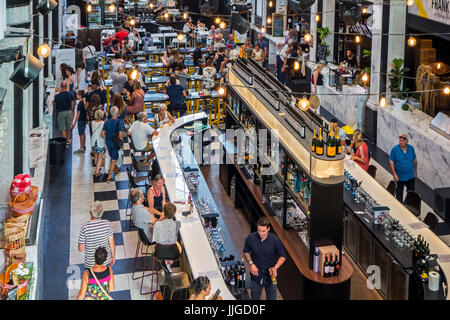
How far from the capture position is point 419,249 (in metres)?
7.46

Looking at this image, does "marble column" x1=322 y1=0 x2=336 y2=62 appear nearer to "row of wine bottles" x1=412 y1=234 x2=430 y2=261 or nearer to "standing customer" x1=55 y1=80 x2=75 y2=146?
"standing customer" x1=55 y1=80 x2=75 y2=146

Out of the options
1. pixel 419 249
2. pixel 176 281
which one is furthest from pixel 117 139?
pixel 419 249

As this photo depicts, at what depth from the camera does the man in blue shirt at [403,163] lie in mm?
10289

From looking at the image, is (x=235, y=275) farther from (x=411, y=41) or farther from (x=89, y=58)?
(x=89, y=58)

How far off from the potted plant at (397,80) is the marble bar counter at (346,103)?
97cm

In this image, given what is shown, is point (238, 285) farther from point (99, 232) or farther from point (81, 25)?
point (81, 25)

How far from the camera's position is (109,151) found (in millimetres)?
Result: 12016

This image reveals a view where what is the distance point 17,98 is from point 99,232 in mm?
2420

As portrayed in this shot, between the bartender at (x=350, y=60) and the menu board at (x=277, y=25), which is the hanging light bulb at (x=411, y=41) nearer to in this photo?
the bartender at (x=350, y=60)

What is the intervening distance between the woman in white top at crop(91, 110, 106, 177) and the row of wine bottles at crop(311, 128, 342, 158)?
502 cm

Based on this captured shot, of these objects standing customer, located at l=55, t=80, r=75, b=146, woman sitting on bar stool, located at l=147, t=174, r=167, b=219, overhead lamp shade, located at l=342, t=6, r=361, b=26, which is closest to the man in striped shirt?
woman sitting on bar stool, located at l=147, t=174, r=167, b=219

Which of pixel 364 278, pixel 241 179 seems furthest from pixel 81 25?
pixel 364 278

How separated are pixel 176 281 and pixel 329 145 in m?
2.17

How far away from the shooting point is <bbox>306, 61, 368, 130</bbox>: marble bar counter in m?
14.8
